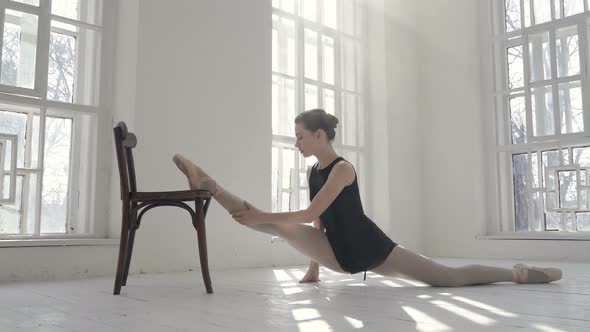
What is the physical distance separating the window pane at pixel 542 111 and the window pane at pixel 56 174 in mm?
4221

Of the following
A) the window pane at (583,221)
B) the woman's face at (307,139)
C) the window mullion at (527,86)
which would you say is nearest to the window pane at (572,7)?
the window mullion at (527,86)

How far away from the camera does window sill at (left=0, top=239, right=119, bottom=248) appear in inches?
123

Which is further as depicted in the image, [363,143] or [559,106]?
[363,143]

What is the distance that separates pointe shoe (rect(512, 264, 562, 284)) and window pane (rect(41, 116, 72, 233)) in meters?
2.84

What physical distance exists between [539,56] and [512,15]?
61 centimetres

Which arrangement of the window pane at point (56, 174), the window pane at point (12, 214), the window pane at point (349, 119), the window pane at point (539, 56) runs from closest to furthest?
the window pane at point (12, 214) → the window pane at point (56, 174) → the window pane at point (539, 56) → the window pane at point (349, 119)

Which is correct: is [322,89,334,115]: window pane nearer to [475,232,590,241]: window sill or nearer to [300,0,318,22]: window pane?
[300,0,318,22]: window pane

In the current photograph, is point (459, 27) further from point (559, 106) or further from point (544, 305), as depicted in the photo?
point (544, 305)

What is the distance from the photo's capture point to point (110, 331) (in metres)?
1.58

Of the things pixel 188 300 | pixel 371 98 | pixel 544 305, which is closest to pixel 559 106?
pixel 371 98

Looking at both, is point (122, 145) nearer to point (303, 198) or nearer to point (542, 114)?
point (303, 198)

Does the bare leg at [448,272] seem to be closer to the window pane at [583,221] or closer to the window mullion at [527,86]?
the window pane at [583,221]

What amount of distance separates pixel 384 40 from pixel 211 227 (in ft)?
9.96

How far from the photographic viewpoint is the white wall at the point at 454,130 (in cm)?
562
